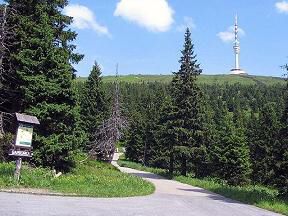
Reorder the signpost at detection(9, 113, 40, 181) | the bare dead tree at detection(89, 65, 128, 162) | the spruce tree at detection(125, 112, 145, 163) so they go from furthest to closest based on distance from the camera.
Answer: the spruce tree at detection(125, 112, 145, 163) < the bare dead tree at detection(89, 65, 128, 162) < the signpost at detection(9, 113, 40, 181)

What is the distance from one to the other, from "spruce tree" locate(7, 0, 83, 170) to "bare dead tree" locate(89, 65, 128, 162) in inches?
903

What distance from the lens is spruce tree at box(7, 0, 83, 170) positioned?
80.6ft

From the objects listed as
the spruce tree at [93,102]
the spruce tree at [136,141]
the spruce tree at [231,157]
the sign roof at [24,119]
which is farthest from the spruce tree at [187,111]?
the spruce tree at [136,141]

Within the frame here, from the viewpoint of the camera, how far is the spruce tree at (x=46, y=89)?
2456 cm

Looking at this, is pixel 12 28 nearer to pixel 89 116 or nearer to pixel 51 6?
pixel 51 6

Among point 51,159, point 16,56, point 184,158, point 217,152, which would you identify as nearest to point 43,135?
point 51,159

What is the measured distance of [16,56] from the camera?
2550cm

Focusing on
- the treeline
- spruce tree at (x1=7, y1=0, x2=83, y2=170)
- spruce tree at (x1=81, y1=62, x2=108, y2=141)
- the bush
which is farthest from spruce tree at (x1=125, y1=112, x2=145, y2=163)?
the bush

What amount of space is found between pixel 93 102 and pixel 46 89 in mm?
32538

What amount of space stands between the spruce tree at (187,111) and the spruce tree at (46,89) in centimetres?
1635

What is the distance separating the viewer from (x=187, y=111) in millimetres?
42406

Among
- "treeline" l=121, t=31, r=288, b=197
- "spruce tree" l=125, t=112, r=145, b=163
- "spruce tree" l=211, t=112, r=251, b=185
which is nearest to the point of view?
"treeline" l=121, t=31, r=288, b=197

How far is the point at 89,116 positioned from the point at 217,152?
693 inches

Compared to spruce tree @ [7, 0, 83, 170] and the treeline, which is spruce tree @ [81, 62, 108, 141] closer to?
the treeline
